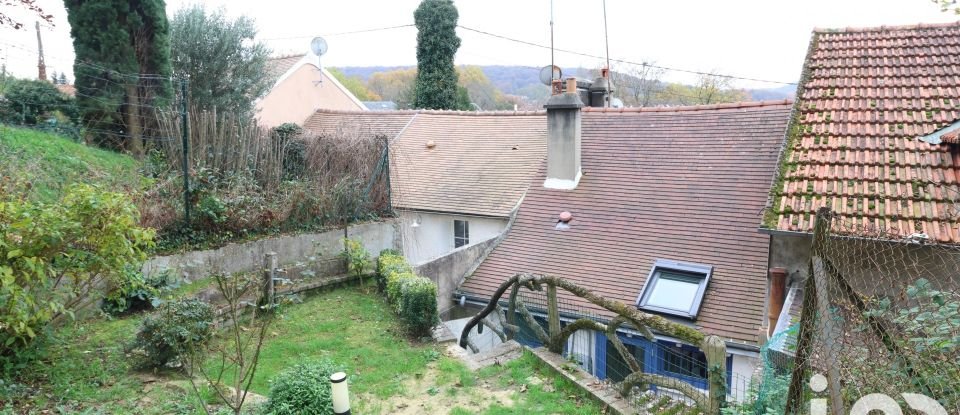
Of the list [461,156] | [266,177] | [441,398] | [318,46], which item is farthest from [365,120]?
[441,398]

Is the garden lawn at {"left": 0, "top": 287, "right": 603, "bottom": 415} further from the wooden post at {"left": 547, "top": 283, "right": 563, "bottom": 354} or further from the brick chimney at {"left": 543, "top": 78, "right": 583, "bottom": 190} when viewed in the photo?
the brick chimney at {"left": 543, "top": 78, "right": 583, "bottom": 190}

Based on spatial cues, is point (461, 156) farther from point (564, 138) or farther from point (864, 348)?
point (864, 348)

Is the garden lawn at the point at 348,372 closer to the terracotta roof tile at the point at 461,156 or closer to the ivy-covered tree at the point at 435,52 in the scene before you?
the terracotta roof tile at the point at 461,156

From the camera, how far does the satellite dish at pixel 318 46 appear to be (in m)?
22.0

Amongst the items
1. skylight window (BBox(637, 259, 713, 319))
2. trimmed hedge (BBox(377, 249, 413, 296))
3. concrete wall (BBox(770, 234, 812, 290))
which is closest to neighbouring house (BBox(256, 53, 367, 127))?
trimmed hedge (BBox(377, 249, 413, 296))

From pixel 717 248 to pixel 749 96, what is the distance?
38.8m

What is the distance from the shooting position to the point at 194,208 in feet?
31.0

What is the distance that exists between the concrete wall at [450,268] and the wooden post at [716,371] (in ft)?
21.3

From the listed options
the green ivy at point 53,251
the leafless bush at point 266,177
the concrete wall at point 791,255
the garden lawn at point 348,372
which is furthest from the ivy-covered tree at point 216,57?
the concrete wall at point 791,255

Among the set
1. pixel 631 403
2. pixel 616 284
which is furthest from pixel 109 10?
pixel 631 403

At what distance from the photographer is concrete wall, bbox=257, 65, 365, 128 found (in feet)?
65.0

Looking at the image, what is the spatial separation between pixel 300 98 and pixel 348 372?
16828mm

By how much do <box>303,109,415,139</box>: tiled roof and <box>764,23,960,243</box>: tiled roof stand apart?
39.9 feet

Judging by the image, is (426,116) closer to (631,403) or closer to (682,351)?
(682,351)
